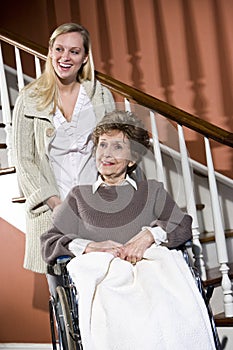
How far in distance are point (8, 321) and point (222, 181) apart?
144 centimetres

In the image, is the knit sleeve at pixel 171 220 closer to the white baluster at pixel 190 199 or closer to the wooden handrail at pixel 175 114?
the white baluster at pixel 190 199

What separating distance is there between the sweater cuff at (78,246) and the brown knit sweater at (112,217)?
0.05ft

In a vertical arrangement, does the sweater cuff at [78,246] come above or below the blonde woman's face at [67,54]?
below

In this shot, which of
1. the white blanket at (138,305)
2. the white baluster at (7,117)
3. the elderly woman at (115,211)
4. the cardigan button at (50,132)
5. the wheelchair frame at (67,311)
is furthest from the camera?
the white baluster at (7,117)

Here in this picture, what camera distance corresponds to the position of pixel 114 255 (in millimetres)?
2277

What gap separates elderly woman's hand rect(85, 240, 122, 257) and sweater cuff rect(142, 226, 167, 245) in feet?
0.42

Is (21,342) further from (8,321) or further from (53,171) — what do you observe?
(53,171)

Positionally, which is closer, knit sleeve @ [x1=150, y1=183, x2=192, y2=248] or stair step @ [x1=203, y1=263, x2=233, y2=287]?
knit sleeve @ [x1=150, y1=183, x2=192, y2=248]

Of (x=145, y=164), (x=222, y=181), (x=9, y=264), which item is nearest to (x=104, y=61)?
(x=222, y=181)

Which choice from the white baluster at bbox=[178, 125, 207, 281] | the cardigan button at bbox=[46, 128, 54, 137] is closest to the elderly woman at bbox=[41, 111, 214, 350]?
the cardigan button at bbox=[46, 128, 54, 137]

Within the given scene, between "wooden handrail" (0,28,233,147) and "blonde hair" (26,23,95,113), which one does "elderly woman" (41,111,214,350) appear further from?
"wooden handrail" (0,28,233,147)

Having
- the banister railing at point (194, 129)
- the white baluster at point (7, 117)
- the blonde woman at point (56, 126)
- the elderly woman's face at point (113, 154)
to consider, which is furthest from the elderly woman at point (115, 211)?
the white baluster at point (7, 117)

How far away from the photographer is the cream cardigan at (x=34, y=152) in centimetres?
270

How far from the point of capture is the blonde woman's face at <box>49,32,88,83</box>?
8.72 ft
